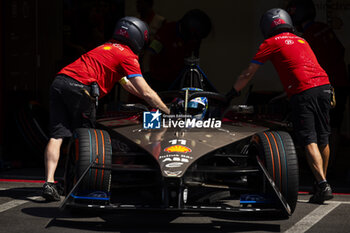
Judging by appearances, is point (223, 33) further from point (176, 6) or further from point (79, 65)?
point (79, 65)

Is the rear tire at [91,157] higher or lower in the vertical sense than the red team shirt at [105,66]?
lower

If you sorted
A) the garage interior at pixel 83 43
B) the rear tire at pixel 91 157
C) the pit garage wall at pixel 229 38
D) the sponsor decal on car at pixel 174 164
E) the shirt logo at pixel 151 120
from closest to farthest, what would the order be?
1. the sponsor decal on car at pixel 174 164
2. the rear tire at pixel 91 157
3. the shirt logo at pixel 151 120
4. the garage interior at pixel 83 43
5. the pit garage wall at pixel 229 38

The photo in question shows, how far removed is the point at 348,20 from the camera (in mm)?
10352

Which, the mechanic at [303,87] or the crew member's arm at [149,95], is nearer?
the crew member's arm at [149,95]

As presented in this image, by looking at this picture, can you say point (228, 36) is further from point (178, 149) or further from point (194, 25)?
point (178, 149)

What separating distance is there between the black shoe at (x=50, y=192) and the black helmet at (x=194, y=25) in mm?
4043

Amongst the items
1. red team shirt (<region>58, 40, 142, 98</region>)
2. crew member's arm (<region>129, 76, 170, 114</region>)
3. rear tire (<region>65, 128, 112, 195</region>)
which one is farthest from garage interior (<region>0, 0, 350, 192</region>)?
rear tire (<region>65, 128, 112, 195</region>)

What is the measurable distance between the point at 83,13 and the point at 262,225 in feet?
20.8

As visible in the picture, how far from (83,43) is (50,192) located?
489cm

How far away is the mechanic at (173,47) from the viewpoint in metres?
10.1

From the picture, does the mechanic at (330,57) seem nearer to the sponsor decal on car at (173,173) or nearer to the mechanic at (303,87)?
the mechanic at (303,87)

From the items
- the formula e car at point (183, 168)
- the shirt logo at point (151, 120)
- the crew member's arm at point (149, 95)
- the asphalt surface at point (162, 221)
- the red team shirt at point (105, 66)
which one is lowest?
the asphalt surface at point (162, 221)

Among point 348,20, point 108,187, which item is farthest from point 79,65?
point 348,20

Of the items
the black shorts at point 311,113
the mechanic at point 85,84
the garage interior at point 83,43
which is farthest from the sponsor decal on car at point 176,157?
the garage interior at point 83,43
